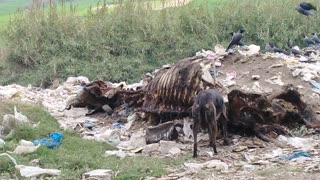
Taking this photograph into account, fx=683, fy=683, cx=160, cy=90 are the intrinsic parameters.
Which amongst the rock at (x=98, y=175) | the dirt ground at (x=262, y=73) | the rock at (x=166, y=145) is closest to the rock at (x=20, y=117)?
the rock at (x=166, y=145)

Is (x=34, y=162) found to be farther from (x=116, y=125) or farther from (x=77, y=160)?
(x=116, y=125)

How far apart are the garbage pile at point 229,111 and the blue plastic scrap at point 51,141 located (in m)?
0.53

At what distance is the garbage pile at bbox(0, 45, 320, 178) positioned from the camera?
680cm

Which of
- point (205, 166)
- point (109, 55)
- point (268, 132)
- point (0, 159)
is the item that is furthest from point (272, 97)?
point (109, 55)

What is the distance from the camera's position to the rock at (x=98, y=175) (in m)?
5.93

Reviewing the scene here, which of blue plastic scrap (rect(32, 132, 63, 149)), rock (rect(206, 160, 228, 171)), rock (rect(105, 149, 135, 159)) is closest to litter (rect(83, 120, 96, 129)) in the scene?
blue plastic scrap (rect(32, 132, 63, 149))

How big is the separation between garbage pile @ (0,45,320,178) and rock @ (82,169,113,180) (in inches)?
22.7

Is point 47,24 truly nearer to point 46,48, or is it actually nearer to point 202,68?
point 46,48

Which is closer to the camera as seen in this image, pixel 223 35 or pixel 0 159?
pixel 0 159

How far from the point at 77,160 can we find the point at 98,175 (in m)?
0.45

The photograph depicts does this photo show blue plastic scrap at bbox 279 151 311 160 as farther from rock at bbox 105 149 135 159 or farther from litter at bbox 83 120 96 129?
litter at bbox 83 120 96 129

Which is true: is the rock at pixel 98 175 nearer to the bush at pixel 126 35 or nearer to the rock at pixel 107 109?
the rock at pixel 107 109

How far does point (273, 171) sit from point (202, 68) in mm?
2410

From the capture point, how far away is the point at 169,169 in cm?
618
